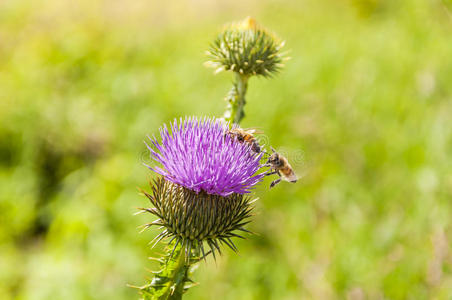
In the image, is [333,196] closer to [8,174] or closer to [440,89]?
[440,89]

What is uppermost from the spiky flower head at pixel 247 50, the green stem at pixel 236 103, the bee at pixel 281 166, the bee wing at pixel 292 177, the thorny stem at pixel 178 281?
the spiky flower head at pixel 247 50

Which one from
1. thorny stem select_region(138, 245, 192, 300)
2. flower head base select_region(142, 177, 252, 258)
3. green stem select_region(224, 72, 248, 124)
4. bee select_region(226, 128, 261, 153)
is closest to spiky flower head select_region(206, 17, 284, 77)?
green stem select_region(224, 72, 248, 124)

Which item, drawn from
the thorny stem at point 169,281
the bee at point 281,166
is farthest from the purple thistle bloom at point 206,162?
the thorny stem at point 169,281

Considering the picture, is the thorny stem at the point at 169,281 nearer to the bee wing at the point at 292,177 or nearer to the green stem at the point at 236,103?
the bee wing at the point at 292,177

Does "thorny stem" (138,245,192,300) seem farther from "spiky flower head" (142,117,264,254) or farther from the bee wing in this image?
the bee wing

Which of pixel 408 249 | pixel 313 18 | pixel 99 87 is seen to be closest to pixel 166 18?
pixel 313 18

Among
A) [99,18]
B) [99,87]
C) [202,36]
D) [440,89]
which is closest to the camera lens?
[440,89]

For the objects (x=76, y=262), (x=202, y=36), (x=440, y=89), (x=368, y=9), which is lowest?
(x=76, y=262)
